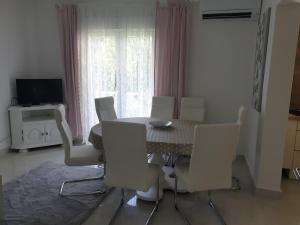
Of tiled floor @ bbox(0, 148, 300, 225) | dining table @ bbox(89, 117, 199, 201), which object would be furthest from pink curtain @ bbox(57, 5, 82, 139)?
dining table @ bbox(89, 117, 199, 201)

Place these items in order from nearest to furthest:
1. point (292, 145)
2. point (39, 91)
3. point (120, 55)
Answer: point (292, 145)
point (120, 55)
point (39, 91)

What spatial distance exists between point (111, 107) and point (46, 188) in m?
1.40

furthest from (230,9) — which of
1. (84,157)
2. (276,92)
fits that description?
(84,157)

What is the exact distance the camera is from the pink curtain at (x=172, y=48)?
3.93m

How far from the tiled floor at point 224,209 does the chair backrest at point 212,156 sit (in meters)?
0.47

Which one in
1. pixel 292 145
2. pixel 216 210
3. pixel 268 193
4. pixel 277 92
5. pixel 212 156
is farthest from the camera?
pixel 292 145

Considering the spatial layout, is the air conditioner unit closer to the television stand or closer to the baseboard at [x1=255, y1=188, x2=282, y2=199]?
the baseboard at [x1=255, y1=188, x2=282, y2=199]

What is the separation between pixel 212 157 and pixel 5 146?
3565mm

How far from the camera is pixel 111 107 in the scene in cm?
376

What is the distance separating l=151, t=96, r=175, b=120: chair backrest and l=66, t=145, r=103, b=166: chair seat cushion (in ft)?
4.31

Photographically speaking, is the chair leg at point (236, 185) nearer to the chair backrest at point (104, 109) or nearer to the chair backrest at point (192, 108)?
the chair backrest at point (192, 108)

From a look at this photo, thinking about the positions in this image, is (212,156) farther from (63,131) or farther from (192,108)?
(192,108)

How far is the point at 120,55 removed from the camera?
4.32 metres

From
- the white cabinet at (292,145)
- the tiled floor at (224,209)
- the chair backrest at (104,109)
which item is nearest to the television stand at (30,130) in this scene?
the tiled floor at (224,209)
